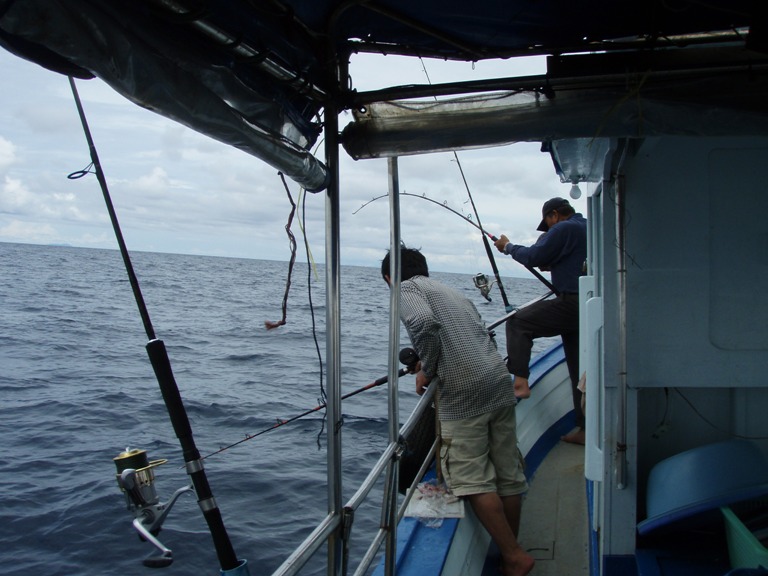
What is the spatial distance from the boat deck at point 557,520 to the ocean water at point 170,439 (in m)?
1.34

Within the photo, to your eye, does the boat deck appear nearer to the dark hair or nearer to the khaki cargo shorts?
the khaki cargo shorts

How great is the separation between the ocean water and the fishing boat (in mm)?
611

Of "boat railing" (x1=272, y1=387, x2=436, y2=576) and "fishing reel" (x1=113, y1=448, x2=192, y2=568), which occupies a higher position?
"boat railing" (x1=272, y1=387, x2=436, y2=576)

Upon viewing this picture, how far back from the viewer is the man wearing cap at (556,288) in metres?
4.71

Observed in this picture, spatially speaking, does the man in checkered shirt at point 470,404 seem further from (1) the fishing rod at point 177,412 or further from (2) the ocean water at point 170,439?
(1) the fishing rod at point 177,412

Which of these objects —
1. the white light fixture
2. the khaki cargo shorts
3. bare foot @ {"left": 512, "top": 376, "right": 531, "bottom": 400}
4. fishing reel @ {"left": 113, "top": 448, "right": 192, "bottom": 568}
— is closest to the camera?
fishing reel @ {"left": 113, "top": 448, "right": 192, "bottom": 568}

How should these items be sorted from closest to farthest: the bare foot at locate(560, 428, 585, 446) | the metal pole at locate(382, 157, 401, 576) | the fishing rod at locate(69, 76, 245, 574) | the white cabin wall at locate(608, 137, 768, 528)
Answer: the fishing rod at locate(69, 76, 245, 574) → the metal pole at locate(382, 157, 401, 576) → the white cabin wall at locate(608, 137, 768, 528) → the bare foot at locate(560, 428, 585, 446)

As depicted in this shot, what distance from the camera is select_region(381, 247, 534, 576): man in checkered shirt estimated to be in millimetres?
3176

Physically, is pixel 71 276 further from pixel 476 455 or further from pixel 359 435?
pixel 476 455

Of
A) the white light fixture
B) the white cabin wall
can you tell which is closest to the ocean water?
the white cabin wall

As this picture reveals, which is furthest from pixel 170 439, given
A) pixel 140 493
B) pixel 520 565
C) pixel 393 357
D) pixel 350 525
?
pixel 350 525

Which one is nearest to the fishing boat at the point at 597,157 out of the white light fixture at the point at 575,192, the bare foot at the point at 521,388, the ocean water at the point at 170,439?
the ocean water at the point at 170,439

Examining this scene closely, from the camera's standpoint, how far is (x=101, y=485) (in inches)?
289

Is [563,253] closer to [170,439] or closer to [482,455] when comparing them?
[482,455]
